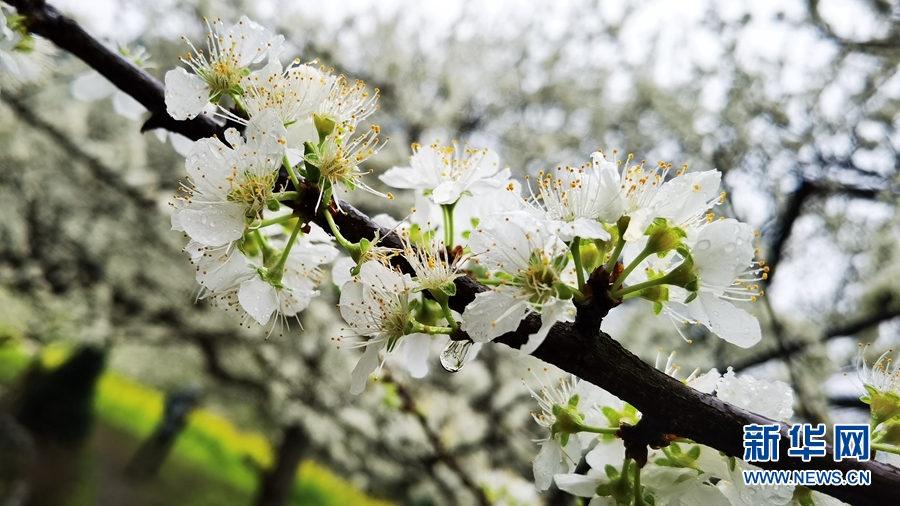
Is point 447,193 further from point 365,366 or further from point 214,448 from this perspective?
point 214,448

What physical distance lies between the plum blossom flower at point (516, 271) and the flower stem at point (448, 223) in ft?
0.36

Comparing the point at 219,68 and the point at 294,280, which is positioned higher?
the point at 219,68

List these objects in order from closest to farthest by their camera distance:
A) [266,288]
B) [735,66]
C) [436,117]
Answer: [266,288], [735,66], [436,117]

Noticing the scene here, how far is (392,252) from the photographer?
0.64m

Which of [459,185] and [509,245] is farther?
[459,185]

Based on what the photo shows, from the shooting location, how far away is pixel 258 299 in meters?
0.65

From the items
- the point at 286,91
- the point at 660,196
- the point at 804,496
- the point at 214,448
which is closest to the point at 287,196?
the point at 286,91

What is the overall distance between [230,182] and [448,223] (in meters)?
0.25

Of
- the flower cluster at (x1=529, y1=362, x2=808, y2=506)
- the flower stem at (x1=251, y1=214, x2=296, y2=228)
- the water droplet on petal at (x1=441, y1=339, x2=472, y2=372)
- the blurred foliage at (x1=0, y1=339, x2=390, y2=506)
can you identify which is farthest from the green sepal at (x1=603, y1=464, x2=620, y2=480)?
the blurred foliage at (x1=0, y1=339, x2=390, y2=506)

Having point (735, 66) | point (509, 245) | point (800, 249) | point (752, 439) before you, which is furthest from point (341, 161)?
point (800, 249)

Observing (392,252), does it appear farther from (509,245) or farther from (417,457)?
(417,457)

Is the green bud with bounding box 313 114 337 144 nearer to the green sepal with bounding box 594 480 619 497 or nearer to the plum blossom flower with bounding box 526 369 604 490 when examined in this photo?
the plum blossom flower with bounding box 526 369 604 490

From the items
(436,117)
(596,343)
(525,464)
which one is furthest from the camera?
(525,464)

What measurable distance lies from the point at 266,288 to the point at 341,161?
0.16 meters
